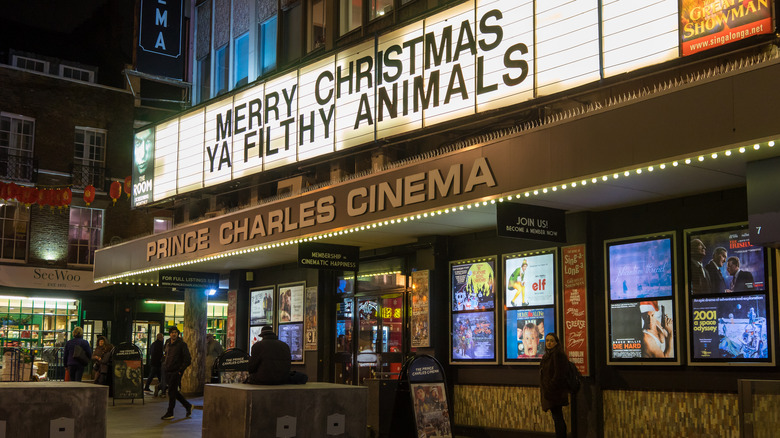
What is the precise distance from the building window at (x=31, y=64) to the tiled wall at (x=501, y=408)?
89.5 ft

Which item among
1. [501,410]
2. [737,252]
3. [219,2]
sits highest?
[219,2]

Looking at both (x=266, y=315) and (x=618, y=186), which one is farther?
(x=266, y=315)

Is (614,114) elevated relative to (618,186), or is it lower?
elevated

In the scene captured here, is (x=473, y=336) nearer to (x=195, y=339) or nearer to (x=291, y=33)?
(x=291, y=33)

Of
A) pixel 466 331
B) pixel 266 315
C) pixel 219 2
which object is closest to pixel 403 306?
pixel 466 331

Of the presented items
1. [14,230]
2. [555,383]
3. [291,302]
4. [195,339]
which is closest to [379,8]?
[291,302]

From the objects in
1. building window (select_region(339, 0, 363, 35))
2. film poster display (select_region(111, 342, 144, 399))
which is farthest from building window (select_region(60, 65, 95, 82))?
building window (select_region(339, 0, 363, 35))

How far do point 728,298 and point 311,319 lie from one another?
11.0 m

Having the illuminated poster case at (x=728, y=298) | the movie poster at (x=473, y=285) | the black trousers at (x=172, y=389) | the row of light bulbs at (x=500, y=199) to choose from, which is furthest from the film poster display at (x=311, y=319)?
the illuminated poster case at (x=728, y=298)

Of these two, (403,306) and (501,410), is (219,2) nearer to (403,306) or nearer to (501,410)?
(403,306)

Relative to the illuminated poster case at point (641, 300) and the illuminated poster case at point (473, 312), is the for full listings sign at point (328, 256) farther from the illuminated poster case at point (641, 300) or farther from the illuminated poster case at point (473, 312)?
the illuminated poster case at point (641, 300)

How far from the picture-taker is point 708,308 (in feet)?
38.1

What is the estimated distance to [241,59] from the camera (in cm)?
2331

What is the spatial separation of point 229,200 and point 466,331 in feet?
31.1
